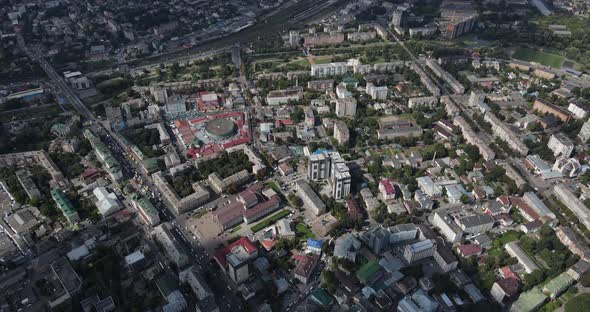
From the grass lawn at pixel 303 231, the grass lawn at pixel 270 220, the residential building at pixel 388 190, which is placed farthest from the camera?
the residential building at pixel 388 190

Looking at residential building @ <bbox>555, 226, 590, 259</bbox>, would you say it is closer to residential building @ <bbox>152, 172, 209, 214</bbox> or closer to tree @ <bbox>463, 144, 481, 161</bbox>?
tree @ <bbox>463, 144, 481, 161</bbox>

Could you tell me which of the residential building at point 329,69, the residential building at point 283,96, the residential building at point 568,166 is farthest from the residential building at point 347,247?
the residential building at point 329,69

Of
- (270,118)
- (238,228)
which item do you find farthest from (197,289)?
(270,118)

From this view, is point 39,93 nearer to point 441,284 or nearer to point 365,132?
point 365,132

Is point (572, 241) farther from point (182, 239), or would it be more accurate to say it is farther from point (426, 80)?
point (182, 239)

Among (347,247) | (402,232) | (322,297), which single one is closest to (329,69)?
(402,232)

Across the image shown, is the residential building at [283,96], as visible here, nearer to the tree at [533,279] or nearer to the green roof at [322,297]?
the green roof at [322,297]
